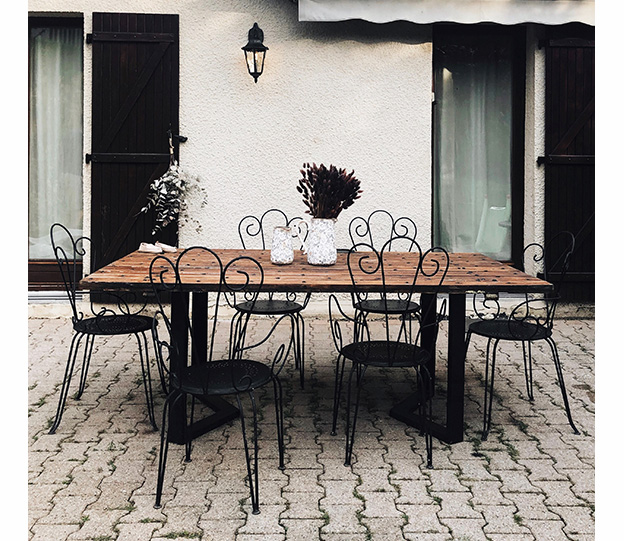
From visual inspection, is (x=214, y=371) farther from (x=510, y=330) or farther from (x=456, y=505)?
(x=510, y=330)

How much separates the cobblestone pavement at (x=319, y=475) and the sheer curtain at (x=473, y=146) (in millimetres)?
2521

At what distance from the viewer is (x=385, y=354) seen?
355cm

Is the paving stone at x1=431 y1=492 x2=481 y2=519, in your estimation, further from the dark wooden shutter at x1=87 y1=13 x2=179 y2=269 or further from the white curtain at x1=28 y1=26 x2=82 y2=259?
the white curtain at x1=28 y1=26 x2=82 y2=259

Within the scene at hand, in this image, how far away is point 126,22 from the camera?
6.30 metres

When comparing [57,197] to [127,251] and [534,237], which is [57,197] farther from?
[534,237]

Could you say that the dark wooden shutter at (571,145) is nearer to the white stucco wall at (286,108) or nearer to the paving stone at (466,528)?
the white stucco wall at (286,108)

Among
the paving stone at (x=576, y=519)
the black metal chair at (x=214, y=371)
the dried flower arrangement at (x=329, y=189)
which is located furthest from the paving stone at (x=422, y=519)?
the dried flower arrangement at (x=329, y=189)

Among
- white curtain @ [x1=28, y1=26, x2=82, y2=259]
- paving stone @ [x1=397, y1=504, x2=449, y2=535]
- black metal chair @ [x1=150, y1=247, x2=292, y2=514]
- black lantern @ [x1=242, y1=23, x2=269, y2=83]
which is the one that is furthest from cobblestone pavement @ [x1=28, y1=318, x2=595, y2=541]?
black lantern @ [x1=242, y1=23, x2=269, y2=83]

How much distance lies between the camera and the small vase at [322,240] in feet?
13.1

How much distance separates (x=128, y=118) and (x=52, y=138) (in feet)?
2.88

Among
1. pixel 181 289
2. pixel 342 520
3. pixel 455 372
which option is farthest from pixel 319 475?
pixel 181 289

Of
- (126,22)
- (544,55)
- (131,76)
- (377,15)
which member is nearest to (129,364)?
(131,76)
